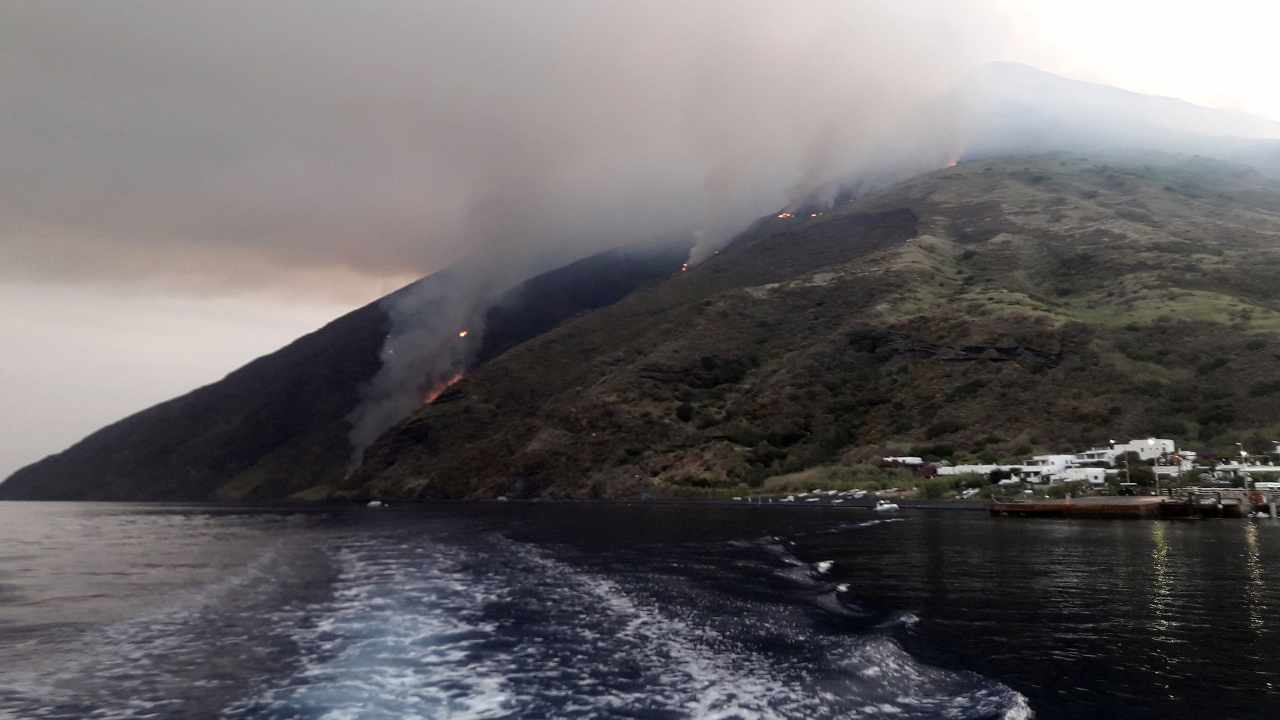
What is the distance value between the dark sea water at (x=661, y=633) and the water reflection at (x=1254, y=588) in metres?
0.23

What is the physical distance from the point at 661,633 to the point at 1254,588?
30.2m

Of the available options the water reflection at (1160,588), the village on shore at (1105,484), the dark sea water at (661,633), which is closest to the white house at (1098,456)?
the village on shore at (1105,484)

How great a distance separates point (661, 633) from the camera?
93.6 ft

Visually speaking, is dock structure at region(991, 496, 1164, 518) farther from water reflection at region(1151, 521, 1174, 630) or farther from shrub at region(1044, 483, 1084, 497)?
water reflection at region(1151, 521, 1174, 630)

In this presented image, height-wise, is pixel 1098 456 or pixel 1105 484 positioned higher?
pixel 1098 456

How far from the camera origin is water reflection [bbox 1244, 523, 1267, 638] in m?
29.4

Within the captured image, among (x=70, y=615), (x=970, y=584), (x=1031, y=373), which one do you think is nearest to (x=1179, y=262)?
(x=1031, y=373)

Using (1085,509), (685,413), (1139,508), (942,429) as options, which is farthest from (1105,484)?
(685,413)

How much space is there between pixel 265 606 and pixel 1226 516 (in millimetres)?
102406

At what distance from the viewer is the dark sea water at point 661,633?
20.4 metres

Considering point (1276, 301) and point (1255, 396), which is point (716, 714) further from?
point (1276, 301)

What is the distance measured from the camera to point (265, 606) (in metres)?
37.1

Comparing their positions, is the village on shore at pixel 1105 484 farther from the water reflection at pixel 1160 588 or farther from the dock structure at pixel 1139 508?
the water reflection at pixel 1160 588

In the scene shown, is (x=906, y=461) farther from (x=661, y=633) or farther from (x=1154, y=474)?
(x=661, y=633)
